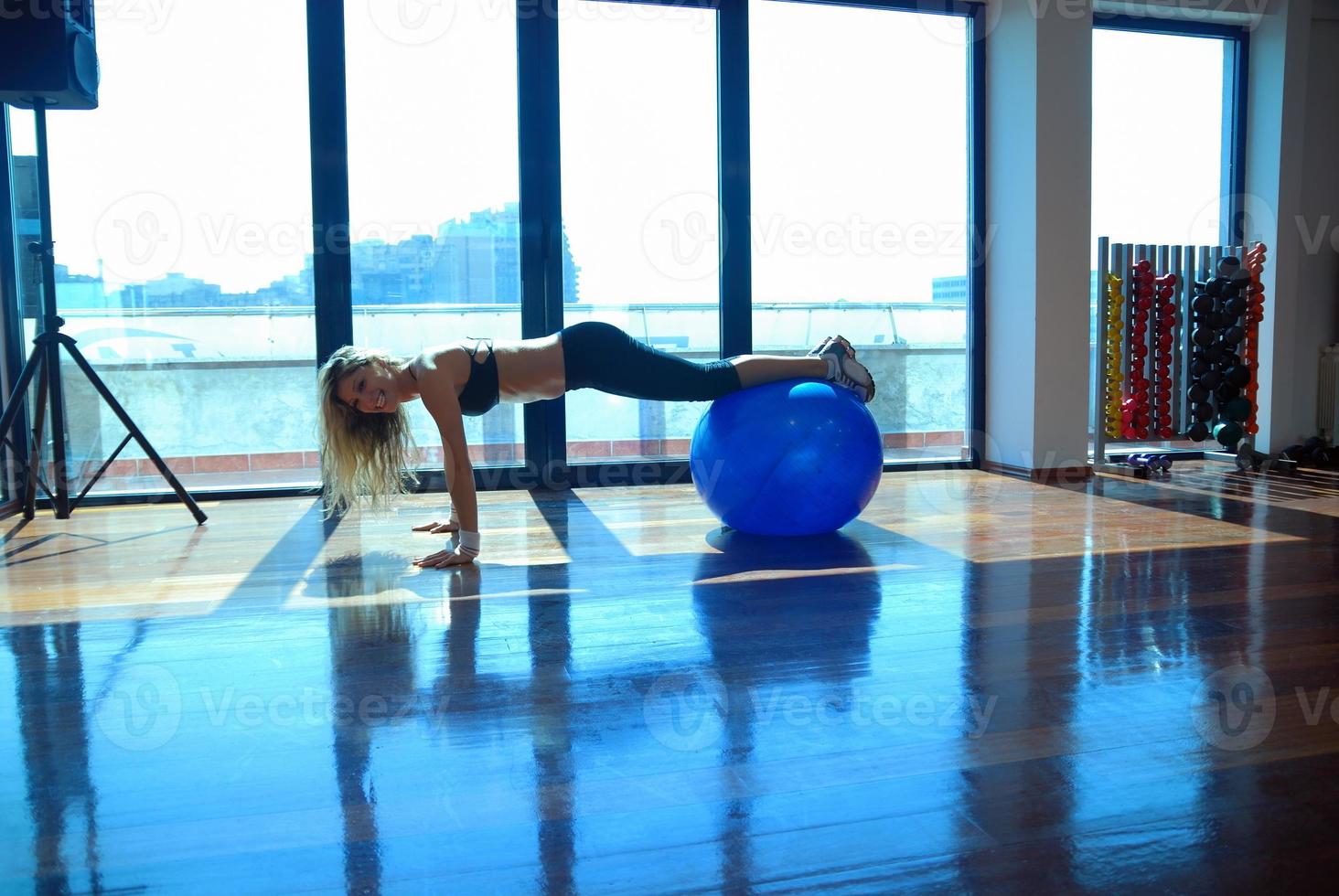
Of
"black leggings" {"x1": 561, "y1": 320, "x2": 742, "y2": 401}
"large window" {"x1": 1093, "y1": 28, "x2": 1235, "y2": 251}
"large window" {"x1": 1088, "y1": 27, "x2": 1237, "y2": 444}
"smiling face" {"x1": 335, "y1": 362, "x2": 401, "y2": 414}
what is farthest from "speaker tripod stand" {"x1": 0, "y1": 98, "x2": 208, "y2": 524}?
"large window" {"x1": 1093, "y1": 28, "x2": 1235, "y2": 251}

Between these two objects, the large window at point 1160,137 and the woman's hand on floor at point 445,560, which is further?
the large window at point 1160,137

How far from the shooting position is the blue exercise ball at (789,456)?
3.13m

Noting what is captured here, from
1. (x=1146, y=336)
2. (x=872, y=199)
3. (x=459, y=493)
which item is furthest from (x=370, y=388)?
(x=1146, y=336)

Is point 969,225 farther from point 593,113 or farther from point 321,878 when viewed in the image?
point 321,878

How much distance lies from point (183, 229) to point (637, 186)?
6.69ft

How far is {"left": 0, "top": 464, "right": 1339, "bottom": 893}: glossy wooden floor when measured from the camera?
4.12ft

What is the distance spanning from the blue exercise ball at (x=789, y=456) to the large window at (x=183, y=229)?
223 centimetres

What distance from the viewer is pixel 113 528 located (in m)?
3.73

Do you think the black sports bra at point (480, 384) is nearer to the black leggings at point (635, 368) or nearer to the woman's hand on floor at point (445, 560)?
the black leggings at point (635, 368)

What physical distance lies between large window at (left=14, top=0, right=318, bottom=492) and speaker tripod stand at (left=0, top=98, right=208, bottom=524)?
1.09 feet

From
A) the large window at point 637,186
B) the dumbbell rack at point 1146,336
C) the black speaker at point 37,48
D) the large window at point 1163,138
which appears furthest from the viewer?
the large window at point 1163,138

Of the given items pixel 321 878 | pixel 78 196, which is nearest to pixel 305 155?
pixel 78 196

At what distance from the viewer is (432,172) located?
4492mm

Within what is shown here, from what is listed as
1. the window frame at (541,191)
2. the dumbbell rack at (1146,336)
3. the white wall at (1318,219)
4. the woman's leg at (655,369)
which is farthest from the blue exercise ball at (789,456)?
the white wall at (1318,219)
